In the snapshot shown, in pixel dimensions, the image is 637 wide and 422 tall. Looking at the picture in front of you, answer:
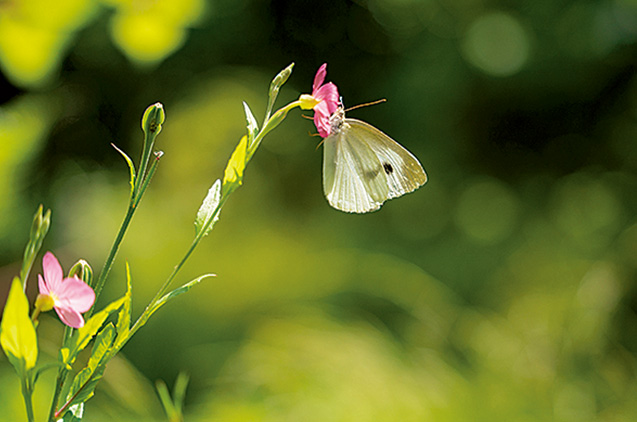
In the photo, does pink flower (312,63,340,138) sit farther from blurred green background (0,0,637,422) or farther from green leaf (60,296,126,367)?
blurred green background (0,0,637,422)

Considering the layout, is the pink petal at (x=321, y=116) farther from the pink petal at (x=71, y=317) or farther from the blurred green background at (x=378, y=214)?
the blurred green background at (x=378, y=214)

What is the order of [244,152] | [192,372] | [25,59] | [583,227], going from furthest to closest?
1. [583,227]
2. [192,372]
3. [25,59]
4. [244,152]

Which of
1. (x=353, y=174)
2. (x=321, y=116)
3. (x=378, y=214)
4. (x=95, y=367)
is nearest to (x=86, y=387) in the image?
(x=95, y=367)

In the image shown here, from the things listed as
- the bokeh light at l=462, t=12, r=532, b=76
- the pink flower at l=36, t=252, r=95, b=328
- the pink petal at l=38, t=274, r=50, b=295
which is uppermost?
the pink flower at l=36, t=252, r=95, b=328

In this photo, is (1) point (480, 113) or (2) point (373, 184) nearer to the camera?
(2) point (373, 184)

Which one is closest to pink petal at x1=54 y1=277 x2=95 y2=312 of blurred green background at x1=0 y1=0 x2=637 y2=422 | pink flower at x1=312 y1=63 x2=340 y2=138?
pink flower at x1=312 y1=63 x2=340 y2=138

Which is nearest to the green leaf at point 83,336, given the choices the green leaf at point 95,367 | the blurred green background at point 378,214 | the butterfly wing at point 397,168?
the green leaf at point 95,367

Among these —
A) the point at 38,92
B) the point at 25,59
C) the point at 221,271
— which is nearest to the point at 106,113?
the point at 38,92

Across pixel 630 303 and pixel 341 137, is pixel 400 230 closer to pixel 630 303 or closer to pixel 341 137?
pixel 630 303
